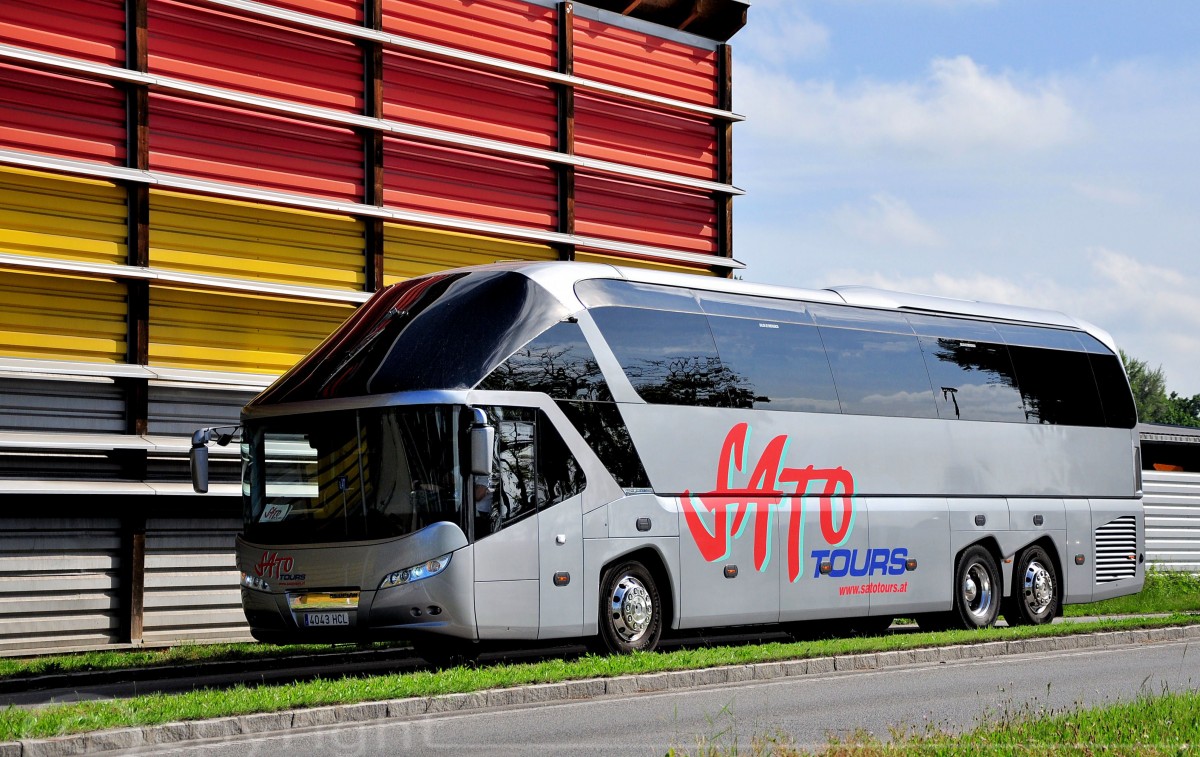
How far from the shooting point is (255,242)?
65.7 ft

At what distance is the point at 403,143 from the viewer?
21.4 m

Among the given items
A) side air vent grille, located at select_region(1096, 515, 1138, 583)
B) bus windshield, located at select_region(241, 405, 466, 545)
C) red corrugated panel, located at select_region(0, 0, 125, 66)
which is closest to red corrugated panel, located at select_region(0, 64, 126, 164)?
red corrugated panel, located at select_region(0, 0, 125, 66)

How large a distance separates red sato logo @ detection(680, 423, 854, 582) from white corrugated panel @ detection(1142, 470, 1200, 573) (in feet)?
42.6

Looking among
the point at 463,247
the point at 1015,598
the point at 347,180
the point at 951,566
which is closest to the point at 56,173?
the point at 347,180

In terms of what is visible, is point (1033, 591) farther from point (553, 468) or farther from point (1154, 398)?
point (1154, 398)

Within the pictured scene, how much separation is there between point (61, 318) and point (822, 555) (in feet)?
31.3

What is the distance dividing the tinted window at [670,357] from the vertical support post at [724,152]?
897 centimetres

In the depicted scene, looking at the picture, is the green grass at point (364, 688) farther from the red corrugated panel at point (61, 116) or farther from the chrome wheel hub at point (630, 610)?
the red corrugated panel at point (61, 116)

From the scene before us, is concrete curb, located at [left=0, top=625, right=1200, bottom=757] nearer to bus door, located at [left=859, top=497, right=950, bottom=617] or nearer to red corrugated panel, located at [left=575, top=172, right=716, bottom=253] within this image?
bus door, located at [left=859, top=497, right=950, bottom=617]

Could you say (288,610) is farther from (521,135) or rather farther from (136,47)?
(521,135)

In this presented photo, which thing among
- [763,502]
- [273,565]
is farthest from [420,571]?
[763,502]

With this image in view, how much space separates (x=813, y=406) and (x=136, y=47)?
9.43 meters

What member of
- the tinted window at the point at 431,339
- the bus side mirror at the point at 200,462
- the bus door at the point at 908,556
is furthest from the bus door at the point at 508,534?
the bus door at the point at 908,556

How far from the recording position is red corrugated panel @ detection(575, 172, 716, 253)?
23523mm
